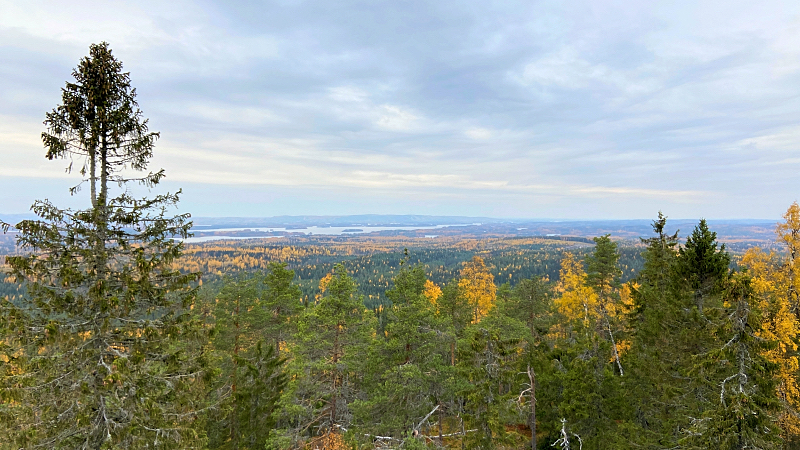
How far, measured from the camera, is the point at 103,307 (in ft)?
30.9

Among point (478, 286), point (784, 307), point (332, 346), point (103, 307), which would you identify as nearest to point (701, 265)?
point (784, 307)

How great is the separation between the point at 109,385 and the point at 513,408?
14.9 meters

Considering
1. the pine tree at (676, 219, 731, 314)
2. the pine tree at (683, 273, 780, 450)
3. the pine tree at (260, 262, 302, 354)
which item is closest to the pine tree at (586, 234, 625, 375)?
the pine tree at (676, 219, 731, 314)

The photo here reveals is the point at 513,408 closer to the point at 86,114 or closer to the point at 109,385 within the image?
the point at 109,385

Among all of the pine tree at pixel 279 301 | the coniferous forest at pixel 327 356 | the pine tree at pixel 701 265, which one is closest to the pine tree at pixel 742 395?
the coniferous forest at pixel 327 356

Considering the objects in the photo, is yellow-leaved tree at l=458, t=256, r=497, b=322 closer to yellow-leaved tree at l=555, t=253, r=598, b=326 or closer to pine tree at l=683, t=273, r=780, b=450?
yellow-leaved tree at l=555, t=253, r=598, b=326

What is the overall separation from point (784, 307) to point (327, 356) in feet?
76.4

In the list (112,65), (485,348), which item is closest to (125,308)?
(112,65)

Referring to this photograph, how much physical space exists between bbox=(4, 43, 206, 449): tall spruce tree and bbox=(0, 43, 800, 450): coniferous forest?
0.17ft

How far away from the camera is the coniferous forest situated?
9445 mm

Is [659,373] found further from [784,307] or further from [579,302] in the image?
[579,302]

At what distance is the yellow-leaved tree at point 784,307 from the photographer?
16500mm

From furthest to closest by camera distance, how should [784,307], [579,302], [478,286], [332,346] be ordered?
[478,286]
[579,302]
[332,346]
[784,307]

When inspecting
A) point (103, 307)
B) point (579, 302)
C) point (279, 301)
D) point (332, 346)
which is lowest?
point (579, 302)
